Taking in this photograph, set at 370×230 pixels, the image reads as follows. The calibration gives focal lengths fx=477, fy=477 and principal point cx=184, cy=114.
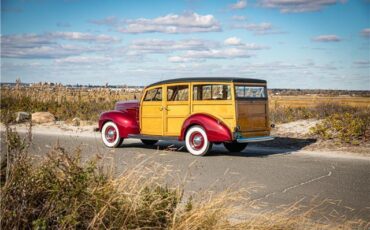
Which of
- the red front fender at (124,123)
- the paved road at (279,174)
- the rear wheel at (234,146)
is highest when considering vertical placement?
the red front fender at (124,123)

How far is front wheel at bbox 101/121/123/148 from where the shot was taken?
13.4 m

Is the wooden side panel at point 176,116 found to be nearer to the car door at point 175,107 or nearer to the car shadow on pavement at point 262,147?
the car door at point 175,107

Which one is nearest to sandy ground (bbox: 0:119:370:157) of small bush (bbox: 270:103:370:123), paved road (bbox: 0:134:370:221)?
paved road (bbox: 0:134:370:221)

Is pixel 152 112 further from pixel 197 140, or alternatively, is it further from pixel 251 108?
pixel 251 108

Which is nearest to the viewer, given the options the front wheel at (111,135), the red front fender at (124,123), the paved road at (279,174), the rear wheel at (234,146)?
the paved road at (279,174)

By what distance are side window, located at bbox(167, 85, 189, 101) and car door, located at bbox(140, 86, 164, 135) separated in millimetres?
292

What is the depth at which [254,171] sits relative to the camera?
947 cm

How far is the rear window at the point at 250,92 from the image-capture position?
11.6m

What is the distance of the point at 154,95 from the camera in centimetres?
1305

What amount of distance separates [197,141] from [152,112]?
5.92ft

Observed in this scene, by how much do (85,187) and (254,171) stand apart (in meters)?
5.56

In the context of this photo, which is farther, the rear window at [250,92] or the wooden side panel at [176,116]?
the wooden side panel at [176,116]

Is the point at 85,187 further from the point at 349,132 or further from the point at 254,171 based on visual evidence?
the point at 349,132

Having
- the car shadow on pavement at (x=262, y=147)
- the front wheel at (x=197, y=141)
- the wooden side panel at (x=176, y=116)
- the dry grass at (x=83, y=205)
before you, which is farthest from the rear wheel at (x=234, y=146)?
the dry grass at (x=83, y=205)
